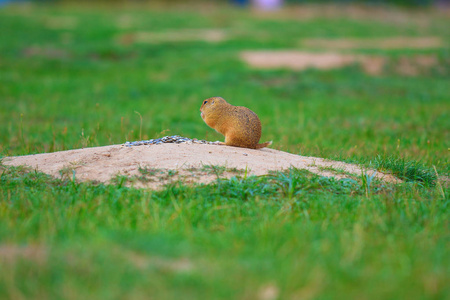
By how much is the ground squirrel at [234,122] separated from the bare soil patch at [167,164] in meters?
0.20

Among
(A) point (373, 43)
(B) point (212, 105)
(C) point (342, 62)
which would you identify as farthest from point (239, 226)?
(A) point (373, 43)

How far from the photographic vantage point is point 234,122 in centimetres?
581

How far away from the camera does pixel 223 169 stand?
4895mm

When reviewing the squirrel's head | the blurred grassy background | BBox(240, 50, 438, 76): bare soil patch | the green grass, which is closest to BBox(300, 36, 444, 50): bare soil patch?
the blurred grassy background

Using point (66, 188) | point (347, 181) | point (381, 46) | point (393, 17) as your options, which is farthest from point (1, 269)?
point (393, 17)

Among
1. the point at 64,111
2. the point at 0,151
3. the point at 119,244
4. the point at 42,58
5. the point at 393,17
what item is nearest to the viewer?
the point at 119,244

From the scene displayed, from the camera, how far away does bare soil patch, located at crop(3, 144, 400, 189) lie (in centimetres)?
478

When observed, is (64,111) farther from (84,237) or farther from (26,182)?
(84,237)

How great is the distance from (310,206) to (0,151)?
450 centimetres

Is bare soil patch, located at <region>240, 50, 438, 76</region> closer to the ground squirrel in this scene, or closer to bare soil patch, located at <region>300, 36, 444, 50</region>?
bare soil patch, located at <region>300, 36, 444, 50</region>

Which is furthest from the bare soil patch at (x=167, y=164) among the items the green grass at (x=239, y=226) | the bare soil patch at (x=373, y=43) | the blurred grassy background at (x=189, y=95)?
the bare soil patch at (x=373, y=43)

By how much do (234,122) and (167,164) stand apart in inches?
47.7

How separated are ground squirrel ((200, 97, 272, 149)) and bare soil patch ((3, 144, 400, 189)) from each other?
0.65ft

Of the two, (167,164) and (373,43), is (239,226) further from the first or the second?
(373,43)
